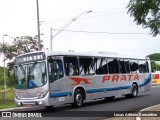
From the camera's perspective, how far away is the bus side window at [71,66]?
20.4 metres

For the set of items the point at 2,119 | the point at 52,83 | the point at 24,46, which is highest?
the point at 24,46

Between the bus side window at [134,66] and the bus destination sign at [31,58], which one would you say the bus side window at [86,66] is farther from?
the bus side window at [134,66]

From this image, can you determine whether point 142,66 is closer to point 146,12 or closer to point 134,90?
point 134,90

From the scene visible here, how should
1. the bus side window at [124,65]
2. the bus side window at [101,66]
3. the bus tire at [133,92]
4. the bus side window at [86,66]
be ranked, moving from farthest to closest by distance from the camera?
the bus tire at [133,92]
the bus side window at [124,65]
the bus side window at [101,66]
the bus side window at [86,66]

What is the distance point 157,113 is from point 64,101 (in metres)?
5.53

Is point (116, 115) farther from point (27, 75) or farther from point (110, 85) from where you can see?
point (110, 85)

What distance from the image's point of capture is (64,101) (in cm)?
1989

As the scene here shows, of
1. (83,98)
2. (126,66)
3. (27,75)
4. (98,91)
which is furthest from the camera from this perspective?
(126,66)

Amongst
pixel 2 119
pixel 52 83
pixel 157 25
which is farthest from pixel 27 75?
pixel 157 25

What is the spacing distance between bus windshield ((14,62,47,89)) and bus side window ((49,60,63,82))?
1.22 ft

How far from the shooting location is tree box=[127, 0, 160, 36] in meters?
17.9

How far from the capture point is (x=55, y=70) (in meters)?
19.6

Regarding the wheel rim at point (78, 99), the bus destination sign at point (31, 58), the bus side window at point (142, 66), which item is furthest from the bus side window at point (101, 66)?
the bus side window at point (142, 66)

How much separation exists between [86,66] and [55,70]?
2.96m
